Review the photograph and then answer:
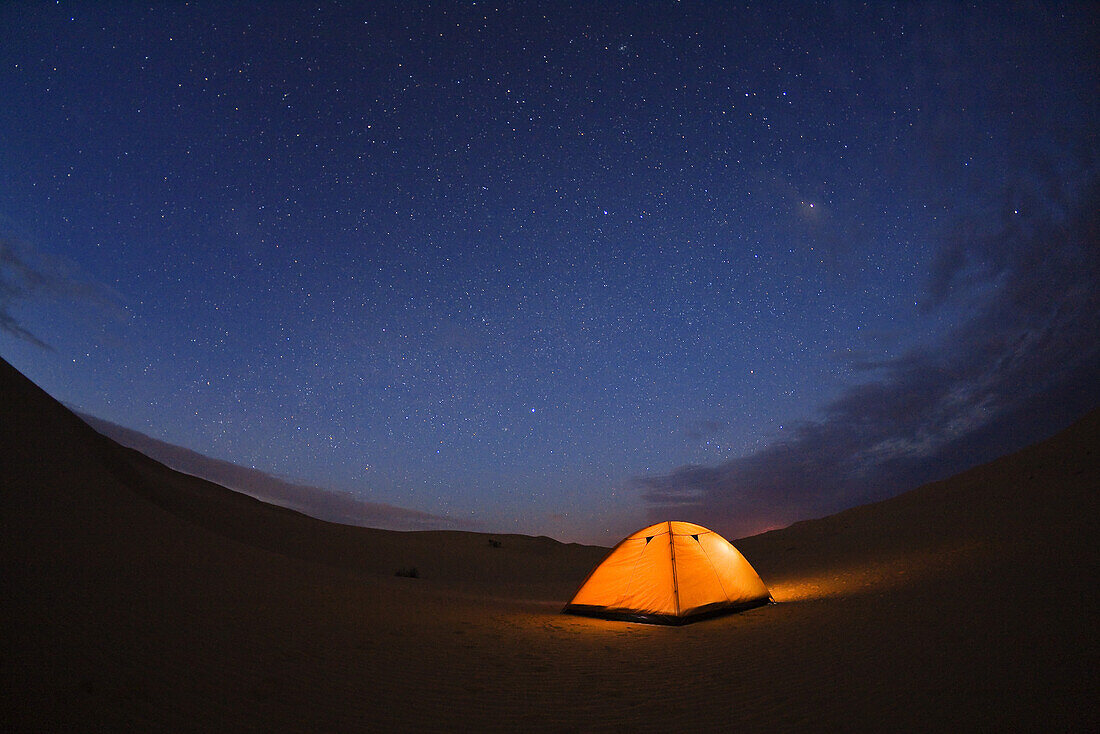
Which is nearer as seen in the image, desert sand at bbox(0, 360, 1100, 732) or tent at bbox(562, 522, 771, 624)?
desert sand at bbox(0, 360, 1100, 732)

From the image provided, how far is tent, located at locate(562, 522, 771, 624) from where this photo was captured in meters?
9.34

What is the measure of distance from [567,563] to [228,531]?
61.7 feet

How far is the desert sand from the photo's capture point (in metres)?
4.45

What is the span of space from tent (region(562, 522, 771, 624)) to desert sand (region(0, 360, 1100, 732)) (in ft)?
1.23

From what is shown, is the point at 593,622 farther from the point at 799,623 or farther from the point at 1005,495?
the point at 1005,495

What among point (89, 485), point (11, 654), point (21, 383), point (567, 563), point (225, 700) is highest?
point (21, 383)

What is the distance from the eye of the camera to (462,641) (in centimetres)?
757

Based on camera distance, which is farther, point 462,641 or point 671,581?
point 671,581

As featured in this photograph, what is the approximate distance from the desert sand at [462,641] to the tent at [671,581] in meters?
0.37

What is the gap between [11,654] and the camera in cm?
466

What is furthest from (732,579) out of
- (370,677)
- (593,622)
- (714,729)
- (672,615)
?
(370,677)

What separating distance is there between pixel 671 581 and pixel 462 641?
405 centimetres

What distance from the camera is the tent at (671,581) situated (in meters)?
9.34

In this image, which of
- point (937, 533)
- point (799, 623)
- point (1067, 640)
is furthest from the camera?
point (937, 533)
